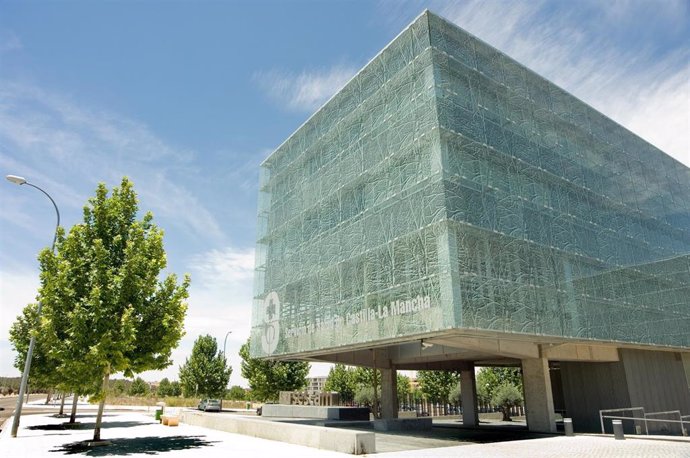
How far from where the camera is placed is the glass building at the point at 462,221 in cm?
2222

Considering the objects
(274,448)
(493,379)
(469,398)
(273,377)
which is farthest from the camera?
(493,379)

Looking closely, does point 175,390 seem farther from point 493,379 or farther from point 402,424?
point 402,424

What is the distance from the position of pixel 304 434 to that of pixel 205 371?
44.6 metres

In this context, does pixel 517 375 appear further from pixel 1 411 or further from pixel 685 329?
pixel 1 411

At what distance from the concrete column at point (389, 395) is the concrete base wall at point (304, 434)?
13443mm

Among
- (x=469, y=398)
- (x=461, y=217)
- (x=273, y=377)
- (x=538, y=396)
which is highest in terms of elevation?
(x=461, y=217)

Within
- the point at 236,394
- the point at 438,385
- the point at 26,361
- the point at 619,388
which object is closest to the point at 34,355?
the point at 26,361

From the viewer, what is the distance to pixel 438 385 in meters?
60.2

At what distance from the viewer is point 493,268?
22.5 metres

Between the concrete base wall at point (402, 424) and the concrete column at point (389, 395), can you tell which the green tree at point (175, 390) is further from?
the concrete base wall at point (402, 424)

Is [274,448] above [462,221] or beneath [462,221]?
beneath

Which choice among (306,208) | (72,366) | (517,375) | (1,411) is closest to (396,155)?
(306,208)

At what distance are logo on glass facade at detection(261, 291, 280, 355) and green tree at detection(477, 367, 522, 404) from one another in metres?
37.7

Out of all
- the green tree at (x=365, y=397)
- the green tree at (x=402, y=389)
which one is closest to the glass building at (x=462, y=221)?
the green tree at (x=365, y=397)
